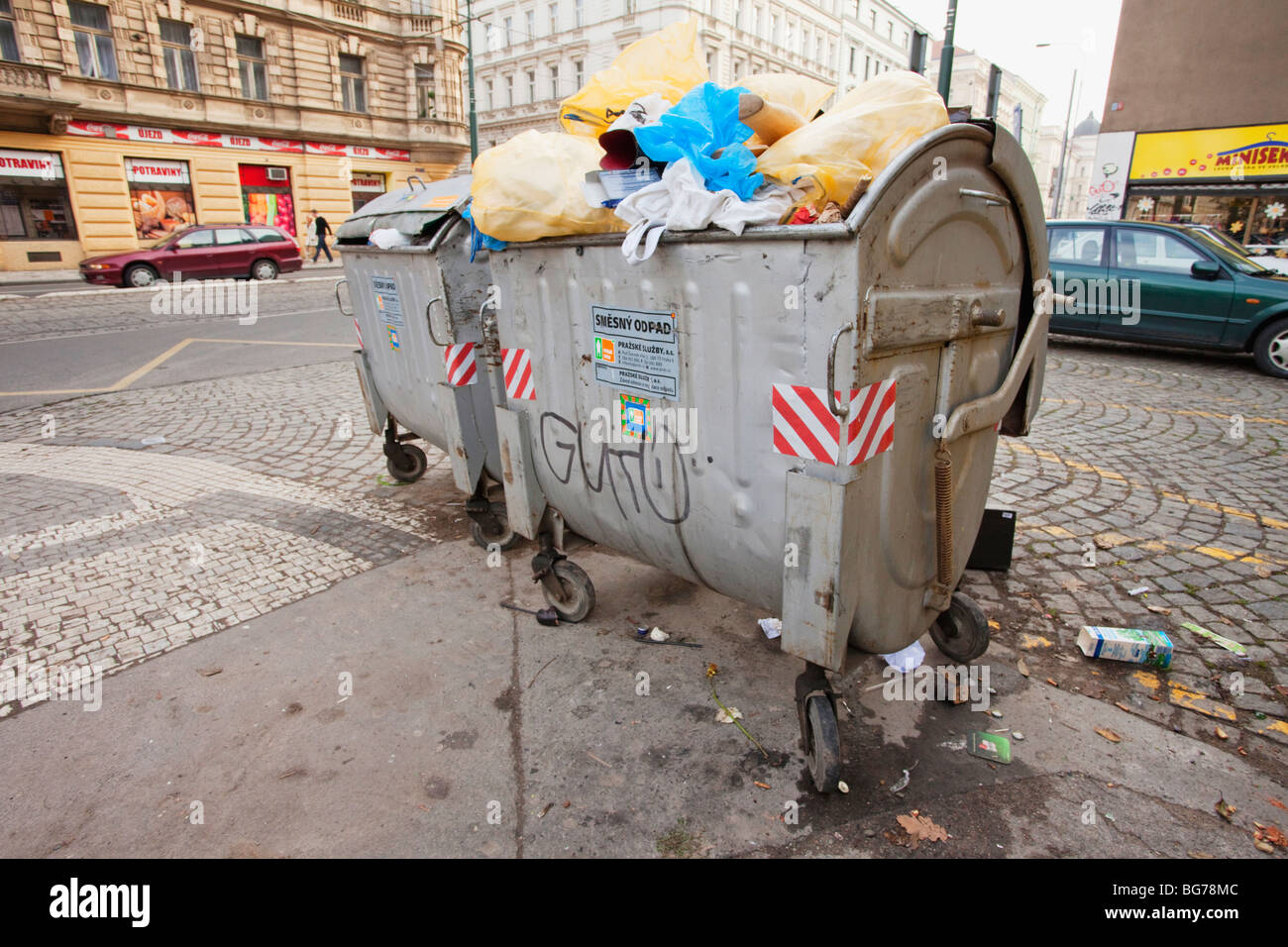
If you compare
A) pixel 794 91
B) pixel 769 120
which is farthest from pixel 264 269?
pixel 769 120

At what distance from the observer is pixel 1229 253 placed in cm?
820

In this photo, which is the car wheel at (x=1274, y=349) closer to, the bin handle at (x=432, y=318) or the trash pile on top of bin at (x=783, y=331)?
the trash pile on top of bin at (x=783, y=331)

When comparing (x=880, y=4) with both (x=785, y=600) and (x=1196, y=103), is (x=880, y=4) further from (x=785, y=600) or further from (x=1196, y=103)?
(x=785, y=600)

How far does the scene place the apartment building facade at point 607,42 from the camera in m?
42.1

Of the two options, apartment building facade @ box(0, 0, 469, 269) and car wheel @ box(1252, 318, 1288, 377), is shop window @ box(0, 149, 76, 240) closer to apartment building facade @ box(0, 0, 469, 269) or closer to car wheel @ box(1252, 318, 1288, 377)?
apartment building facade @ box(0, 0, 469, 269)

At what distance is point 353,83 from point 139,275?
1634 cm

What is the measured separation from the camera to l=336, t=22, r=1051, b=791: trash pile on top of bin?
2.02 meters

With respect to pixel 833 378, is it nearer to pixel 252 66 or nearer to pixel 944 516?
pixel 944 516

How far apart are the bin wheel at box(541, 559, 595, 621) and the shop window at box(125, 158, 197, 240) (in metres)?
26.4

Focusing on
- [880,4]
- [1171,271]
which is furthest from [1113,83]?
[880,4]

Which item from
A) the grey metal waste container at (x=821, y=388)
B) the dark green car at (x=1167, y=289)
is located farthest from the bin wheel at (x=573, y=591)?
the dark green car at (x=1167, y=289)

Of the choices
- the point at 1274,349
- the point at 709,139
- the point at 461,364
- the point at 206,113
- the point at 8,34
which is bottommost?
the point at 1274,349

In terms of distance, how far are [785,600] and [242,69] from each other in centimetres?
3170

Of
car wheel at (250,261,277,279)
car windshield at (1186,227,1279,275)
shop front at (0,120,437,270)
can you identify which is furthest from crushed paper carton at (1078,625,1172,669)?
shop front at (0,120,437,270)
